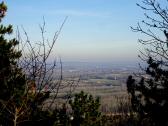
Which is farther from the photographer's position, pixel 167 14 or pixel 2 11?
pixel 2 11

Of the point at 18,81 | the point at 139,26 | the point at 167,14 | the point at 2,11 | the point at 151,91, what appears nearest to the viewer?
the point at 167,14

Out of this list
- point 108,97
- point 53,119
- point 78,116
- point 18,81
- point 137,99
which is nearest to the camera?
point 53,119

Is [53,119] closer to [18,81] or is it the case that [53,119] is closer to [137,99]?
[18,81]

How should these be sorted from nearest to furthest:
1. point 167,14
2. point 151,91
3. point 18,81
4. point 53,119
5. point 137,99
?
point 167,14
point 53,119
point 18,81
point 151,91
point 137,99

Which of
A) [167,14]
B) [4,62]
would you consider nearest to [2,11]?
[4,62]

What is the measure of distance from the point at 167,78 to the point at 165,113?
5.00 feet

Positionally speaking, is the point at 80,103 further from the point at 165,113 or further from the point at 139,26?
the point at 139,26

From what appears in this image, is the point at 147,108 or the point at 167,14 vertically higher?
the point at 167,14

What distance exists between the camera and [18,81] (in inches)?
596

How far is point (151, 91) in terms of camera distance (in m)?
16.8

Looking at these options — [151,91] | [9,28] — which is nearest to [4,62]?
[9,28]

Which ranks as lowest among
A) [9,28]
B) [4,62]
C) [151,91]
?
[151,91]

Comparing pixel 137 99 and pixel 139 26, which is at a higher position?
pixel 139 26

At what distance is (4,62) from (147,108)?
7.04 m
